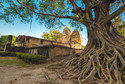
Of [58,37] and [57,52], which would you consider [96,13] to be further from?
[58,37]

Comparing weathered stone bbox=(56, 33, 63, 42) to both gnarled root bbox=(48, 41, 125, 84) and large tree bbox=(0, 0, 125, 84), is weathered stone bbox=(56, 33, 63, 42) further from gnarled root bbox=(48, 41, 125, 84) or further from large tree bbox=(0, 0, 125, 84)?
gnarled root bbox=(48, 41, 125, 84)

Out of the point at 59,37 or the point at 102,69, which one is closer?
the point at 102,69

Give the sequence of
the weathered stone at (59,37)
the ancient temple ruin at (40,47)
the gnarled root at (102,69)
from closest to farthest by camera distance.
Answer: the gnarled root at (102,69), the ancient temple ruin at (40,47), the weathered stone at (59,37)

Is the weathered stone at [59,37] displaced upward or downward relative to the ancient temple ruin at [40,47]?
upward

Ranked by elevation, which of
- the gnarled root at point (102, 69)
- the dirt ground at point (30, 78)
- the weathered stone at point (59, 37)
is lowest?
the dirt ground at point (30, 78)

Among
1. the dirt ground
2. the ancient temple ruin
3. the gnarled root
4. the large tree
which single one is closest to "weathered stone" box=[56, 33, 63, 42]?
the ancient temple ruin

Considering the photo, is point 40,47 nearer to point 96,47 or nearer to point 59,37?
point 96,47

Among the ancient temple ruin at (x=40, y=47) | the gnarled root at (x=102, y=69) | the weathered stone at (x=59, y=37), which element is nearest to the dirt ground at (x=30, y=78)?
the gnarled root at (x=102, y=69)

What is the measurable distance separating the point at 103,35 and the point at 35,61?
6.85 m

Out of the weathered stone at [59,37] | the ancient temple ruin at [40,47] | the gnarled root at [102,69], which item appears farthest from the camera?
the weathered stone at [59,37]

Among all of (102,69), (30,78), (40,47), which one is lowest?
A: (30,78)

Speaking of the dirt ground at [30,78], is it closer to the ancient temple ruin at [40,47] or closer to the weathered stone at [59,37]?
the ancient temple ruin at [40,47]

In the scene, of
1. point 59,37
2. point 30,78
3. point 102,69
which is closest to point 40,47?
point 30,78

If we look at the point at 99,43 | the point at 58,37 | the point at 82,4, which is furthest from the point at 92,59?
the point at 58,37
